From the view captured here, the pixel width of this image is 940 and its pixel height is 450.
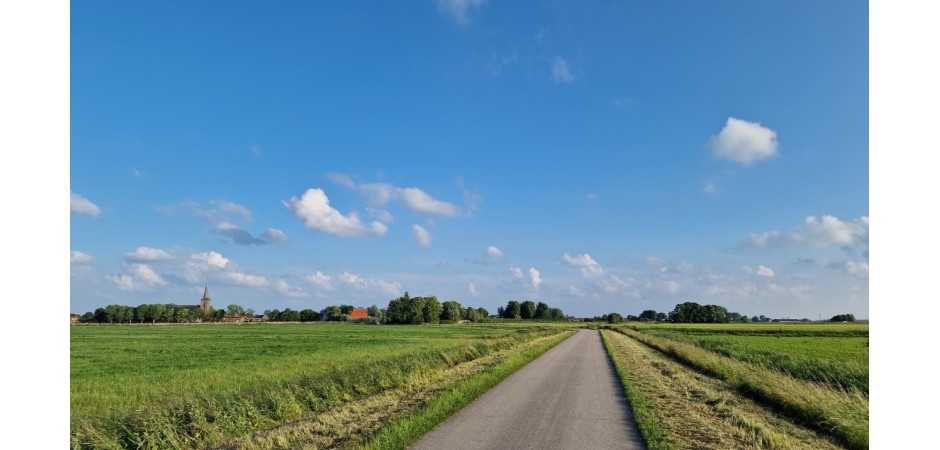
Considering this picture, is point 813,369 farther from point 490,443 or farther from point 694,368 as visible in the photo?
point 490,443

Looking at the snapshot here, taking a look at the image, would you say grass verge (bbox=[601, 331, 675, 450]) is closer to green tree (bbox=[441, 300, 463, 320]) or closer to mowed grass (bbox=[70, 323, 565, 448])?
mowed grass (bbox=[70, 323, 565, 448])

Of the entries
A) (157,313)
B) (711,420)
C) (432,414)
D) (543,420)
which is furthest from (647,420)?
(157,313)

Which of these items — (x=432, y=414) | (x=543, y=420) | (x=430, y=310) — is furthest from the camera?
(x=430, y=310)

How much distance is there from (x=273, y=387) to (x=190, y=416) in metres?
5.06

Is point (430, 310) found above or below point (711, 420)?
below

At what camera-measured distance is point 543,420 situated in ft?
35.6

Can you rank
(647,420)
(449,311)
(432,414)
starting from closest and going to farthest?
1. (647,420)
2. (432,414)
3. (449,311)

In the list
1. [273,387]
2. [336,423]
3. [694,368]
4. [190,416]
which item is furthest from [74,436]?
[694,368]

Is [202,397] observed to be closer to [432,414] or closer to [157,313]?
[432,414]

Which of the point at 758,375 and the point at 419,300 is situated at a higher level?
the point at 758,375

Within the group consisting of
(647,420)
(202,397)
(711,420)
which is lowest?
(202,397)

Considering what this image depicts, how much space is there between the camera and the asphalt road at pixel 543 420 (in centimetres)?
891

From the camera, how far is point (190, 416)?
36.2 feet

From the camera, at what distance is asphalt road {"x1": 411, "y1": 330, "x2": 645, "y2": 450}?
29.2 feet
